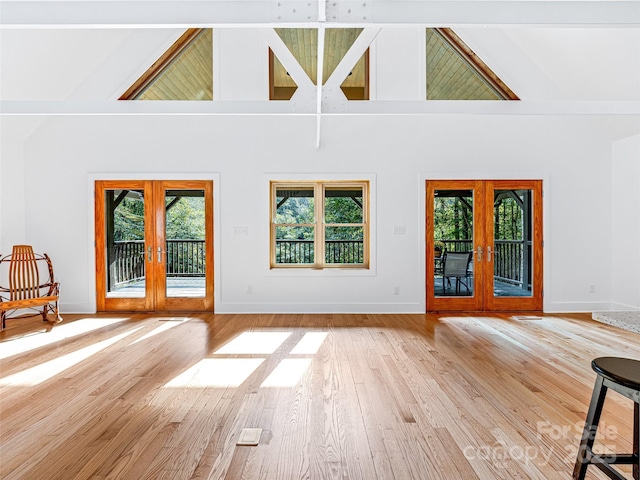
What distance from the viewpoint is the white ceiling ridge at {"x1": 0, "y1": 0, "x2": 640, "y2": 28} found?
2.31 meters

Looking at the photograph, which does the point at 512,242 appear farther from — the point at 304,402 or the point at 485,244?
the point at 304,402

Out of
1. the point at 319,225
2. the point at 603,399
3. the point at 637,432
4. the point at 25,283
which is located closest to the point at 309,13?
the point at 603,399

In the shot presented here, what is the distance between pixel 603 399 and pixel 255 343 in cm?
330

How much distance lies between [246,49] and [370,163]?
2.70m

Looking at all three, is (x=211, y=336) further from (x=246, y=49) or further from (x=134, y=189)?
(x=246, y=49)

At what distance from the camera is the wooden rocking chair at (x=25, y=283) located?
502cm

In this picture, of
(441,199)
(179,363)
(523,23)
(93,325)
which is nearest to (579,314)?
(441,199)

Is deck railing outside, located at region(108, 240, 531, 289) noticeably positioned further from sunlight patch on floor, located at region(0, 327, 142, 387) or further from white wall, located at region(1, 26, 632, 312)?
sunlight patch on floor, located at region(0, 327, 142, 387)

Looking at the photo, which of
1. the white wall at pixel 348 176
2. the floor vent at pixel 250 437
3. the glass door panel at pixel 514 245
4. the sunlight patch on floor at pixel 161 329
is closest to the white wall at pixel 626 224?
the white wall at pixel 348 176

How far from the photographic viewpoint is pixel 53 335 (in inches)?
182

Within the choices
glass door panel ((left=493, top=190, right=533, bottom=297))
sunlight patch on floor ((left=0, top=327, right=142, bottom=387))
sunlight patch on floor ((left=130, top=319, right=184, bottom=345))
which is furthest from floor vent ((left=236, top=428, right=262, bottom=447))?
glass door panel ((left=493, top=190, right=533, bottom=297))

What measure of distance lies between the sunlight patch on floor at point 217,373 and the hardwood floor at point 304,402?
0.02 metres

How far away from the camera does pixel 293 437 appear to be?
2.28 metres

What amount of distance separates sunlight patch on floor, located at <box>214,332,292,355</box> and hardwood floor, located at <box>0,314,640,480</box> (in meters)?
0.03
